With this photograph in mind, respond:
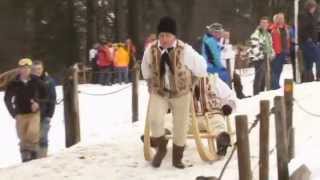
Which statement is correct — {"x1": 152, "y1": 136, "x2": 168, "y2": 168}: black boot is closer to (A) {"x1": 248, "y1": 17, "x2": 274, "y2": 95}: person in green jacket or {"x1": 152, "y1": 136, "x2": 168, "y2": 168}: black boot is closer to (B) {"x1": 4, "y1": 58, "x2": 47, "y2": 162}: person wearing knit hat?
(B) {"x1": 4, "y1": 58, "x2": 47, "y2": 162}: person wearing knit hat

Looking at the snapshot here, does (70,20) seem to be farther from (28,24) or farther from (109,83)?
(109,83)

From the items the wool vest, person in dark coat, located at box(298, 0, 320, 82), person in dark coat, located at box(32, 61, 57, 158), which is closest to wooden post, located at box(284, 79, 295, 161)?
the wool vest

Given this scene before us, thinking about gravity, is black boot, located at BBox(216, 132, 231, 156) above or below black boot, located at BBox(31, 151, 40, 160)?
above

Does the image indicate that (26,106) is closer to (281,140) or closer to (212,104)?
(212,104)

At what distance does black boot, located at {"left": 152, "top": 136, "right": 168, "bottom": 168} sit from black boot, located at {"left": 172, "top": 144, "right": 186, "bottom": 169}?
5.3 inches

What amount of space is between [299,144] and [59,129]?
24.5 feet

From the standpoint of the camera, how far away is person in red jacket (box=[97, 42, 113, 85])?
2617 cm

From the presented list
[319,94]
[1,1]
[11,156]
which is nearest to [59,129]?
[11,156]

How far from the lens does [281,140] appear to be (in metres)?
8.23

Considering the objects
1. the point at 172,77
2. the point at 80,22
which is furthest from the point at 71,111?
the point at 80,22

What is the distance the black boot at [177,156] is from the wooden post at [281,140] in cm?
170

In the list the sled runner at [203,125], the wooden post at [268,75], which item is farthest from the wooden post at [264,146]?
the wooden post at [268,75]

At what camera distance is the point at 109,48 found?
26.8m

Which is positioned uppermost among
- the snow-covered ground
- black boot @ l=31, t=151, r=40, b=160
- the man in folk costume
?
the man in folk costume
